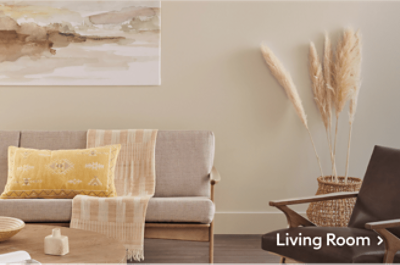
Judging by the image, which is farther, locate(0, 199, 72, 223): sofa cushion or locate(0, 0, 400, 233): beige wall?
locate(0, 0, 400, 233): beige wall

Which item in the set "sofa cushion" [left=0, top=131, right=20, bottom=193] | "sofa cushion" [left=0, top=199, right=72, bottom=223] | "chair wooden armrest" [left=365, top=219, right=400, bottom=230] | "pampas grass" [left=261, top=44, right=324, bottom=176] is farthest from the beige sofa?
"chair wooden armrest" [left=365, top=219, right=400, bottom=230]

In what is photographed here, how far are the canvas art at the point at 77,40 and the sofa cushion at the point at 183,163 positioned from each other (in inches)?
28.6

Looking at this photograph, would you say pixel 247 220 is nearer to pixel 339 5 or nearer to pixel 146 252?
pixel 146 252

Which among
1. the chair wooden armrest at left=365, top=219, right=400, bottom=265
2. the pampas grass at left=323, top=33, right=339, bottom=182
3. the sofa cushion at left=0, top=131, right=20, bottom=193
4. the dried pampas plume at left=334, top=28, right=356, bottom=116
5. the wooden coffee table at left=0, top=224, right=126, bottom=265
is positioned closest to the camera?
the wooden coffee table at left=0, top=224, right=126, bottom=265

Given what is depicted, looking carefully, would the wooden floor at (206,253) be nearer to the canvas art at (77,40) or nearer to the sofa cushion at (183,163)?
the sofa cushion at (183,163)

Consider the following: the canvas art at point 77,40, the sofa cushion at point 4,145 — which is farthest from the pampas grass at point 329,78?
the sofa cushion at point 4,145

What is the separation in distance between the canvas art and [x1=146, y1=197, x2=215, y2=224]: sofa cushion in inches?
50.4

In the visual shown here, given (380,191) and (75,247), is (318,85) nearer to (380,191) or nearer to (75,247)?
(380,191)

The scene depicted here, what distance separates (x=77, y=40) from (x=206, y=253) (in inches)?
79.0

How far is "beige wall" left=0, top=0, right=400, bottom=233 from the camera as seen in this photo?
3.05 m

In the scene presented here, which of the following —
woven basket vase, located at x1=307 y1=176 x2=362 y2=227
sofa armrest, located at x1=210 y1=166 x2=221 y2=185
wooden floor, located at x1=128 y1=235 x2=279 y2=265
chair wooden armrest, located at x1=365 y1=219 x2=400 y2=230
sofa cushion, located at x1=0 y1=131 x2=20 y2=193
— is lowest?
wooden floor, located at x1=128 y1=235 x2=279 y2=265

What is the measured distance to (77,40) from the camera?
3031mm

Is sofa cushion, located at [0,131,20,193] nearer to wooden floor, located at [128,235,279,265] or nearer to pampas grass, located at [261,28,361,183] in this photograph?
wooden floor, located at [128,235,279,265]

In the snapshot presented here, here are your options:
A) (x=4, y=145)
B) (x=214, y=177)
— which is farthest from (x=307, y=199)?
(x=4, y=145)
